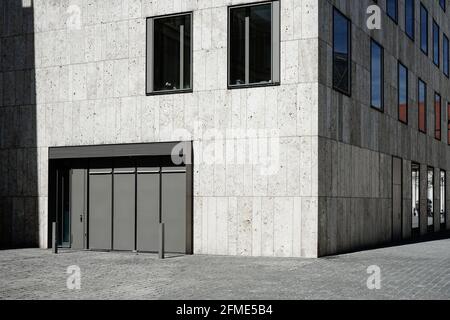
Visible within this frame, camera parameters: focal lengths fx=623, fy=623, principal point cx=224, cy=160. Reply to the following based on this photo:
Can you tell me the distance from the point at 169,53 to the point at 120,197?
4.68 m

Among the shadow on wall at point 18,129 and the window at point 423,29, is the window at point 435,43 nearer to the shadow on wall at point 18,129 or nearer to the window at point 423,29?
the window at point 423,29

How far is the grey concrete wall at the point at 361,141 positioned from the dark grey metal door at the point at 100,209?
267 inches

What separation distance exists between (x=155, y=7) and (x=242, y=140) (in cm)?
500

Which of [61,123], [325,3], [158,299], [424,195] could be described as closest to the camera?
[158,299]

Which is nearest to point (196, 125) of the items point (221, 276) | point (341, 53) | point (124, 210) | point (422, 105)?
point (124, 210)

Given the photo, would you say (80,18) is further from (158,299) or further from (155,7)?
(158,299)

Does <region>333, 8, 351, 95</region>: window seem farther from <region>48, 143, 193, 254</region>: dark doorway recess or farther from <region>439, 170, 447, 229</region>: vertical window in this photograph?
<region>439, 170, 447, 229</region>: vertical window

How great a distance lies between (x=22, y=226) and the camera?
20.8m

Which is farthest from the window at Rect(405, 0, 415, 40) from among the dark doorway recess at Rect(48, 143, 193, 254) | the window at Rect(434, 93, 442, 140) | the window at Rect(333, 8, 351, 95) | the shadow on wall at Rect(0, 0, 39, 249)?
the shadow on wall at Rect(0, 0, 39, 249)

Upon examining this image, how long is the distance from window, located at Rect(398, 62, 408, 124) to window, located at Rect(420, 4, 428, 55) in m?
4.31

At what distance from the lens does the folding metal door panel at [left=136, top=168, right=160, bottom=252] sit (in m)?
18.7

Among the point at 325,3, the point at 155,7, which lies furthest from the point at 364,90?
the point at 155,7

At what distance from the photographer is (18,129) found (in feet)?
68.8

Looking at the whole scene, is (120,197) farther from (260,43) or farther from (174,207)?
(260,43)
